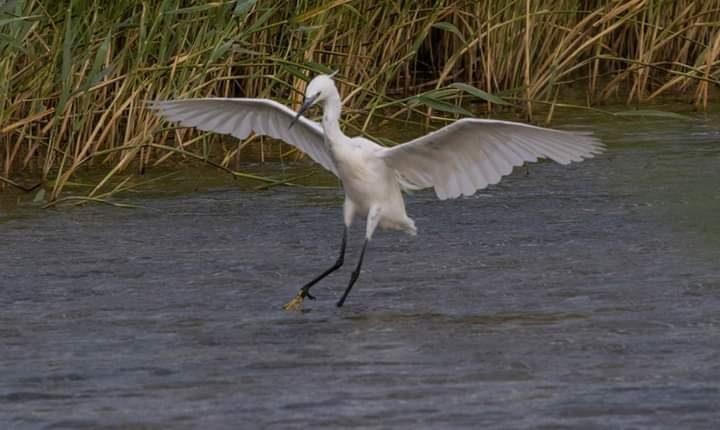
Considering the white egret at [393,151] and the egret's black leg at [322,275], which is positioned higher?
the white egret at [393,151]

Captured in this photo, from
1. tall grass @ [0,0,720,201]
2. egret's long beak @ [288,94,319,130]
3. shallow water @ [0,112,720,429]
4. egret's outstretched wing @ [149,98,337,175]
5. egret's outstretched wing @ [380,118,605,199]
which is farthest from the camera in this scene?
tall grass @ [0,0,720,201]

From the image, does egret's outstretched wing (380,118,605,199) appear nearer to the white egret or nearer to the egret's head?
the white egret

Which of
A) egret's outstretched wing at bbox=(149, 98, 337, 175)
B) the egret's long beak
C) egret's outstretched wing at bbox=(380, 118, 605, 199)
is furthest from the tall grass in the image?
the egret's long beak

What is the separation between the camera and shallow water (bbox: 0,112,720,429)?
4.02m

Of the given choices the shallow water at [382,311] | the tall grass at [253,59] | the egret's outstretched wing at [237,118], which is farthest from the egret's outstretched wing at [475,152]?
the tall grass at [253,59]

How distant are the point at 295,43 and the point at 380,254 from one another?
1890 millimetres

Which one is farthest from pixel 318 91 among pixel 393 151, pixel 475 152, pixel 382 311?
pixel 382 311

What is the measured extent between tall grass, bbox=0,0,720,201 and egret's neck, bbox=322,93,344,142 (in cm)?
93

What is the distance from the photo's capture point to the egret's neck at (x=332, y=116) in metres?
5.46

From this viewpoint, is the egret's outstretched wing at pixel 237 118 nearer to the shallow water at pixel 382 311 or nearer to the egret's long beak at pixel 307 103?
the shallow water at pixel 382 311

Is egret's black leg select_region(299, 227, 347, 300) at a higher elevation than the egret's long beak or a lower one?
lower

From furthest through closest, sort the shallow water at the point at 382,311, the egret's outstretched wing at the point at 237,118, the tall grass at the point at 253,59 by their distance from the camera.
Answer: the tall grass at the point at 253,59
the egret's outstretched wing at the point at 237,118
the shallow water at the point at 382,311

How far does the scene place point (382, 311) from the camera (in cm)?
522

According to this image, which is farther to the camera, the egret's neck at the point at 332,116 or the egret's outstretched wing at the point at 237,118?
the egret's outstretched wing at the point at 237,118
